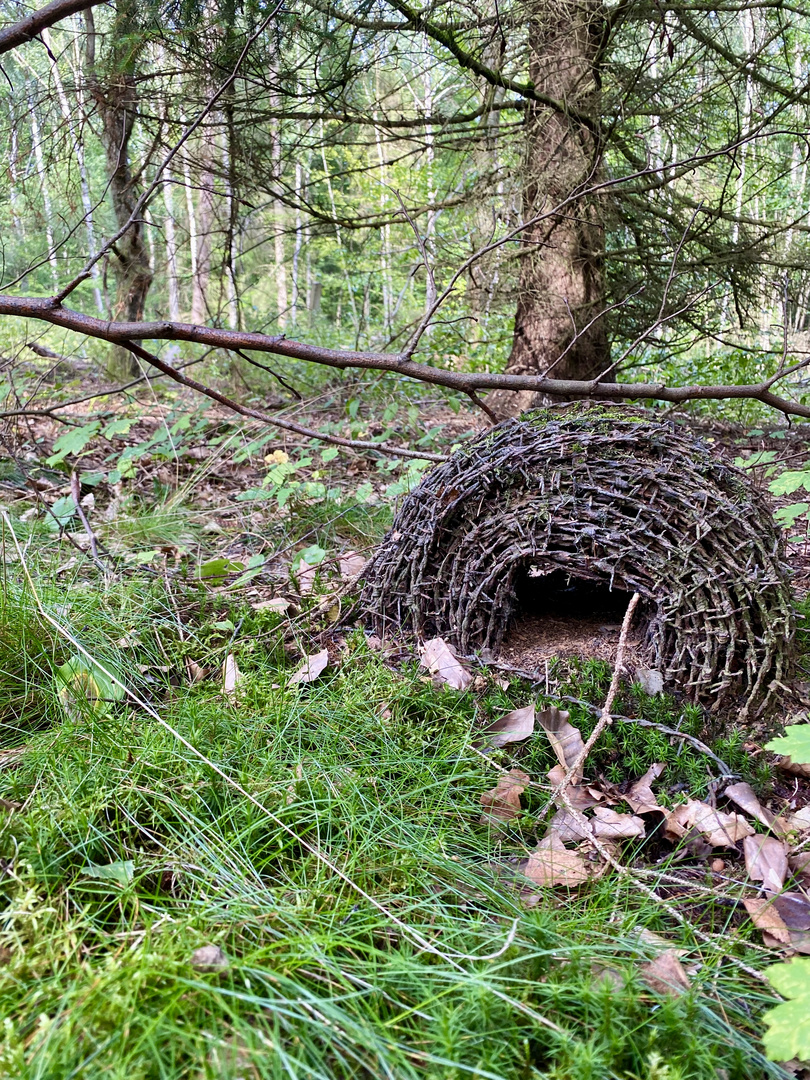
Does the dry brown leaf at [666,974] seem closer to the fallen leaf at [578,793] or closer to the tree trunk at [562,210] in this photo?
the fallen leaf at [578,793]

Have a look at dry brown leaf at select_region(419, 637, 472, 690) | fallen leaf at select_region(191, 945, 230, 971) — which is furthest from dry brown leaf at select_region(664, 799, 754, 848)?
fallen leaf at select_region(191, 945, 230, 971)

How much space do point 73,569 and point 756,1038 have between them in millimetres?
3097

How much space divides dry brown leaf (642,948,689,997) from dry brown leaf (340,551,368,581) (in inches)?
83.7

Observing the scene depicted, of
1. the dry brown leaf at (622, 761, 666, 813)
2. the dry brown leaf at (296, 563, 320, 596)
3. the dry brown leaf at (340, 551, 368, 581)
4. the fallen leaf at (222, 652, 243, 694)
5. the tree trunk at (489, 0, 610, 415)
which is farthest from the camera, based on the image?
the tree trunk at (489, 0, 610, 415)

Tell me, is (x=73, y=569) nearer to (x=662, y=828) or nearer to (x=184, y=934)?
(x=184, y=934)

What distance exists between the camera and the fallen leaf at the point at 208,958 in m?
1.24

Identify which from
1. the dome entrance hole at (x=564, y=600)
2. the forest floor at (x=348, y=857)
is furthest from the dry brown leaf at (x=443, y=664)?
the dome entrance hole at (x=564, y=600)

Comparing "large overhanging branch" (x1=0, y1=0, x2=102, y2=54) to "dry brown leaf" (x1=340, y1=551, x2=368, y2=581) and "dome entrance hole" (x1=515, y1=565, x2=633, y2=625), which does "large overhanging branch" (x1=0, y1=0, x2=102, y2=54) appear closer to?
"dry brown leaf" (x1=340, y1=551, x2=368, y2=581)

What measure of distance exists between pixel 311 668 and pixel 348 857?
101 centimetres

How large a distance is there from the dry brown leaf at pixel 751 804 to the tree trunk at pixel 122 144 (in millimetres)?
2530

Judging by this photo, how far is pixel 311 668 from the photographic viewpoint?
8.40ft

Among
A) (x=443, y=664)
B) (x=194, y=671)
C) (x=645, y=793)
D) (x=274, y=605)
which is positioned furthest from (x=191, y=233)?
(x=645, y=793)

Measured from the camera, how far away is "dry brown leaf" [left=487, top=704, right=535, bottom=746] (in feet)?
7.11

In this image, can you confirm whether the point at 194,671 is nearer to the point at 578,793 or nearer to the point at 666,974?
the point at 578,793
